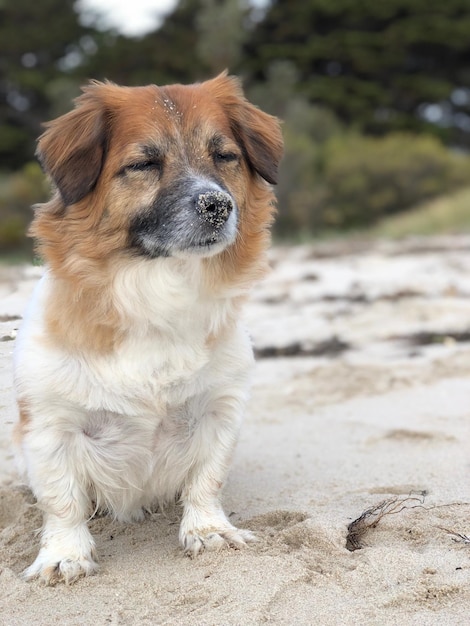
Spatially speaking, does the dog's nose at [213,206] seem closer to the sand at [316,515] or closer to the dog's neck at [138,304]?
the dog's neck at [138,304]

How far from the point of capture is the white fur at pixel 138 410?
10.1 ft

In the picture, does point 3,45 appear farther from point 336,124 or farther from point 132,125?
point 132,125

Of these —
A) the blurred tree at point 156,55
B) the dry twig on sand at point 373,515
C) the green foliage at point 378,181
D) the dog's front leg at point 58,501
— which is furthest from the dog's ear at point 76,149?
the blurred tree at point 156,55

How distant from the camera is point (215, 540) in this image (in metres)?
3.19

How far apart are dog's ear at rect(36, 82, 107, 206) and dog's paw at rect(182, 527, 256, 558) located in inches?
56.0

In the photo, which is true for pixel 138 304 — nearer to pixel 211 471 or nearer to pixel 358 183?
pixel 211 471

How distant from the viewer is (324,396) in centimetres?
562

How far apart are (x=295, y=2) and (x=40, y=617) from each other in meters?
33.7

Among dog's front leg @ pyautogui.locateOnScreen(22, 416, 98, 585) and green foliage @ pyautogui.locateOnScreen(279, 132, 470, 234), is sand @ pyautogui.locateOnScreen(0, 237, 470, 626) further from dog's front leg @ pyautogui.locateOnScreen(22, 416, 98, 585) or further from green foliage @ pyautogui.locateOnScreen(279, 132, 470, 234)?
green foliage @ pyautogui.locateOnScreen(279, 132, 470, 234)

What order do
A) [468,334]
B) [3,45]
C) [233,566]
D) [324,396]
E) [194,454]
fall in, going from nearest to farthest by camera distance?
[233,566], [194,454], [324,396], [468,334], [3,45]

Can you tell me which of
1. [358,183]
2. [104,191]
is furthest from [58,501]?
[358,183]

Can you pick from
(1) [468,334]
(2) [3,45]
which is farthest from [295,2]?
(1) [468,334]

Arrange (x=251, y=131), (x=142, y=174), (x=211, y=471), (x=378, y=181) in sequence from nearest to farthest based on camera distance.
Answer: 1. (x=142, y=174)
2. (x=211, y=471)
3. (x=251, y=131)
4. (x=378, y=181)

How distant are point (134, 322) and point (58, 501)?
2.51 ft
